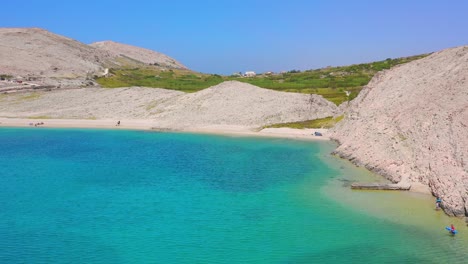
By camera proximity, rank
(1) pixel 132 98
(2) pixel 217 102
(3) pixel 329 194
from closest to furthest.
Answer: (3) pixel 329 194
(2) pixel 217 102
(1) pixel 132 98

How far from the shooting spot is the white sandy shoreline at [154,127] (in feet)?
264

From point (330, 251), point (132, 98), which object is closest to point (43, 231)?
point (330, 251)

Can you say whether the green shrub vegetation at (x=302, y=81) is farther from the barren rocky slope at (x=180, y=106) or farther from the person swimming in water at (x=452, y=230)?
the person swimming in water at (x=452, y=230)

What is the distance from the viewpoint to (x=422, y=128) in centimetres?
4562

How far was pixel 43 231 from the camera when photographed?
102 feet

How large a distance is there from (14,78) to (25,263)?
423 feet

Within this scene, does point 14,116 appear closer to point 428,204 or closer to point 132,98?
point 132,98

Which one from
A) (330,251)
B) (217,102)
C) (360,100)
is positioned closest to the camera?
(330,251)

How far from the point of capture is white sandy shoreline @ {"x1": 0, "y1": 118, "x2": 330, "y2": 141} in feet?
264

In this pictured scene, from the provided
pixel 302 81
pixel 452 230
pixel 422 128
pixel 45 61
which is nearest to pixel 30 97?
pixel 45 61

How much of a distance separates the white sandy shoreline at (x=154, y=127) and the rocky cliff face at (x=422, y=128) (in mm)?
13176

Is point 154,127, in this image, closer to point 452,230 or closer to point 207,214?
point 207,214

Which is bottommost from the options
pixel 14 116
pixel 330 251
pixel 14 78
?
pixel 330 251

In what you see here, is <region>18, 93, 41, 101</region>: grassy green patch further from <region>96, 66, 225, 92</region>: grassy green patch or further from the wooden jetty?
the wooden jetty
